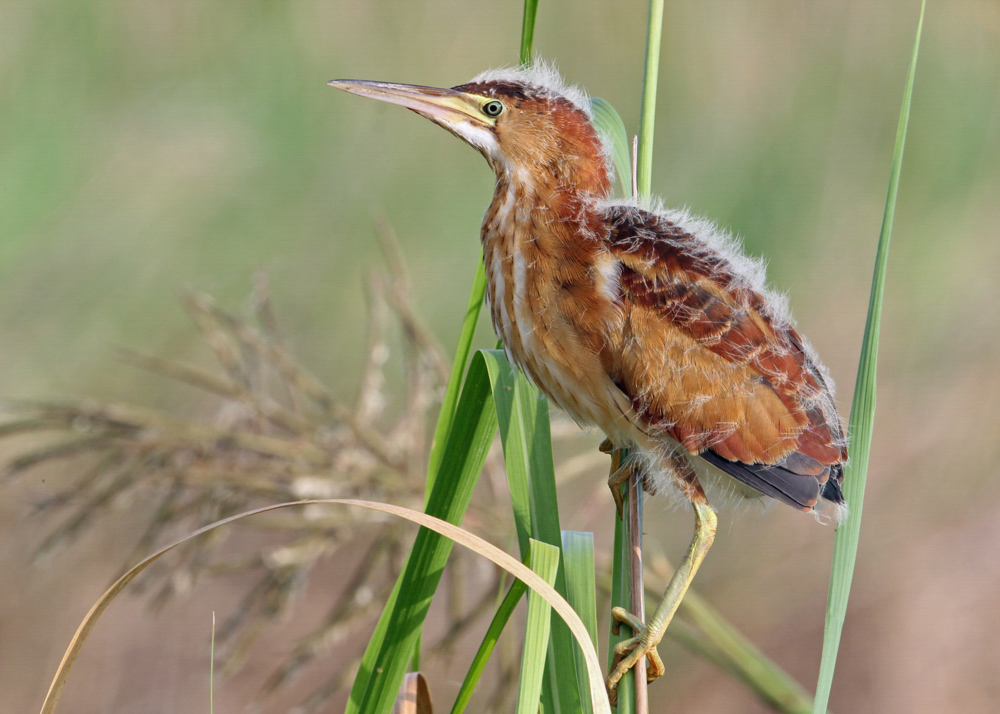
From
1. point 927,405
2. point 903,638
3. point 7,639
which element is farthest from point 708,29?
point 7,639

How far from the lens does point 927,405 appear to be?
358 cm

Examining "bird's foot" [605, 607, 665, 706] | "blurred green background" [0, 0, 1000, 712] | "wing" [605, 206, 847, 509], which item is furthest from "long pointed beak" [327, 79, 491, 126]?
"blurred green background" [0, 0, 1000, 712]

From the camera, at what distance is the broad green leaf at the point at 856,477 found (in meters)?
1.17

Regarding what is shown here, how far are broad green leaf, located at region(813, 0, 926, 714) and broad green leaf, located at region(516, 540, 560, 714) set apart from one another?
35 centimetres

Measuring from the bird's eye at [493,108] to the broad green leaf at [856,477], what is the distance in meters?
0.65

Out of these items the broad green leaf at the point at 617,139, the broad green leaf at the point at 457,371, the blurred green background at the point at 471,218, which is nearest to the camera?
the broad green leaf at the point at 457,371

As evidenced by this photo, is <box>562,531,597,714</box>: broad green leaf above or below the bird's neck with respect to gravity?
below

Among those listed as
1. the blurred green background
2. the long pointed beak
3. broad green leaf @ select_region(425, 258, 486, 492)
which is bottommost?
broad green leaf @ select_region(425, 258, 486, 492)

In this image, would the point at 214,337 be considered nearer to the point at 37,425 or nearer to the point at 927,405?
the point at 37,425

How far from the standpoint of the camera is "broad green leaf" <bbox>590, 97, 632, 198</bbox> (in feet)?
5.07

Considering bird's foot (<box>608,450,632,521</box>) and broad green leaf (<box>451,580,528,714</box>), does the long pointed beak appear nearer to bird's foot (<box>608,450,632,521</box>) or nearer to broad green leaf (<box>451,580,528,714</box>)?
bird's foot (<box>608,450,632,521</box>)

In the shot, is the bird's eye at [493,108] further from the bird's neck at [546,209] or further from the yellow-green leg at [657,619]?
the yellow-green leg at [657,619]

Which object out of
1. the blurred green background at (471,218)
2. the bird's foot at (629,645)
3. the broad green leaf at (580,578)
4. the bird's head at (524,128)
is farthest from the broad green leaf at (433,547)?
the blurred green background at (471,218)

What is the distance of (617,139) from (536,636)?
2.79 ft
